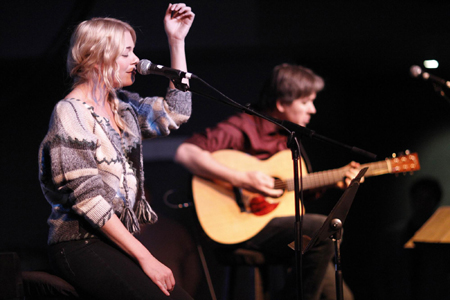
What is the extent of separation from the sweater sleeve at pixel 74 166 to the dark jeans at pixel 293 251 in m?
1.26

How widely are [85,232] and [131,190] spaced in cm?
24

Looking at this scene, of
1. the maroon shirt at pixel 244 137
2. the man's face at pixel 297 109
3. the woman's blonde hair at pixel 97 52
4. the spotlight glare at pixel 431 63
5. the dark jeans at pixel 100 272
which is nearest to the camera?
the dark jeans at pixel 100 272

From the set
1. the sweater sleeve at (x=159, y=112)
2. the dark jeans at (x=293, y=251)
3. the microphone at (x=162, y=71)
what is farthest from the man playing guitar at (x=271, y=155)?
the microphone at (x=162, y=71)

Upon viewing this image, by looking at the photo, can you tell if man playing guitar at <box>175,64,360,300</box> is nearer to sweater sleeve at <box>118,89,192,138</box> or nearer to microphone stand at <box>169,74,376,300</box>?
sweater sleeve at <box>118,89,192,138</box>

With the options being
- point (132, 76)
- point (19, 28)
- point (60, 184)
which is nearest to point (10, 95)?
point (19, 28)

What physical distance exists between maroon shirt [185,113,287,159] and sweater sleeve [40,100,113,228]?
1308 millimetres

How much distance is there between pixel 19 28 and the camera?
2.53 m

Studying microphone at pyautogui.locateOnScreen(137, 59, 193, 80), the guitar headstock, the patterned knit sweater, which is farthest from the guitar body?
microphone at pyautogui.locateOnScreen(137, 59, 193, 80)

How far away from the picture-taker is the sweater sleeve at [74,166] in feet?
5.31

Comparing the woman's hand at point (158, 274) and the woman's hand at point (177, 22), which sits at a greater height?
the woman's hand at point (177, 22)

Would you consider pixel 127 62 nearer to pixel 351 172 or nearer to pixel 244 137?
pixel 244 137

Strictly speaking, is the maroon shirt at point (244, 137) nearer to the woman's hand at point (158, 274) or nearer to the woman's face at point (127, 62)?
the woman's face at point (127, 62)

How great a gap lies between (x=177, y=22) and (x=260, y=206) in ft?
4.25

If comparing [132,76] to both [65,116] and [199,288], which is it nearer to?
[65,116]
